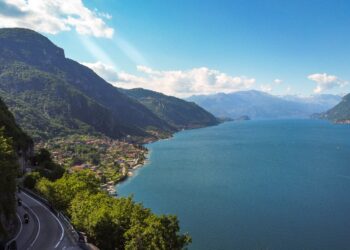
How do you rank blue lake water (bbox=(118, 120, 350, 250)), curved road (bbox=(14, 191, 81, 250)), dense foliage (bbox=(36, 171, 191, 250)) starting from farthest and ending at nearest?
blue lake water (bbox=(118, 120, 350, 250)) < dense foliage (bbox=(36, 171, 191, 250)) < curved road (bbox=(14, 191, 81, 250))

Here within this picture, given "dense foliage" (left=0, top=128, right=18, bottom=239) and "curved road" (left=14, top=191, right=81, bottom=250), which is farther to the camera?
"dense foliage" (left=0, top=128, right=18, bottom=239)

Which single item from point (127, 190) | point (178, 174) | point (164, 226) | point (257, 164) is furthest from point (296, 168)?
point (164, 226)

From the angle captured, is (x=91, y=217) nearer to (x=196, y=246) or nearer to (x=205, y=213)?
(x=196, y=246)

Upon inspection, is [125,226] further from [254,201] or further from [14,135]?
[254,201]

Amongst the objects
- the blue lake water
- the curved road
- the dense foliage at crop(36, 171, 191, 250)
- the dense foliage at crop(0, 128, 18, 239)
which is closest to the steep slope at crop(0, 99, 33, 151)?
the curved road

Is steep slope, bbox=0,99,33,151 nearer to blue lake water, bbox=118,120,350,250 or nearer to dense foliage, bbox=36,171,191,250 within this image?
dense foliage, bbox=36,171,191,250

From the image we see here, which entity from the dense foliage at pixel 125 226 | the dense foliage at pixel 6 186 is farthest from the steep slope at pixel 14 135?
the dense foliage at pixel 6 186

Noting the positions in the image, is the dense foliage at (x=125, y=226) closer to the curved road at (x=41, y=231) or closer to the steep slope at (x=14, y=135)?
the curved road at (x=41, y=231)

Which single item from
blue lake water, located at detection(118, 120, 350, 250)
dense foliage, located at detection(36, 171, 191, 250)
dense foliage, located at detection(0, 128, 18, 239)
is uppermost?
dense foliage, located at detection(0, 128, 18, 239)
